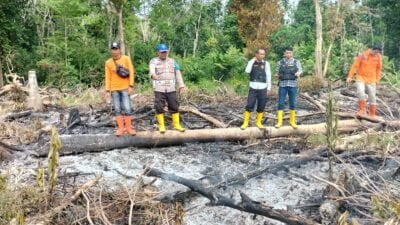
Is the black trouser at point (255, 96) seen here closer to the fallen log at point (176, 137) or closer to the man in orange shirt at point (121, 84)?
the fallen log at point (176, 137)

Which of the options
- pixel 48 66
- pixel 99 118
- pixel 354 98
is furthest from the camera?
pixel 48 66

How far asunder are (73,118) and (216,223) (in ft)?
16.2

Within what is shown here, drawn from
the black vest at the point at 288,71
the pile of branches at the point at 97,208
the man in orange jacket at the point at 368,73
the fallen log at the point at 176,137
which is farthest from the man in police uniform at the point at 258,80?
the pile of branches at the point at 97,208

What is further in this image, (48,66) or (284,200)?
(48,66)

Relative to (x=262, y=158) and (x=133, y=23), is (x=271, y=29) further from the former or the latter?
(x=262, y=158)

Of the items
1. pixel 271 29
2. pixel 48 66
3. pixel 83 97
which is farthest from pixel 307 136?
pixel 271 29

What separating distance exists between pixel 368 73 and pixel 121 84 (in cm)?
482

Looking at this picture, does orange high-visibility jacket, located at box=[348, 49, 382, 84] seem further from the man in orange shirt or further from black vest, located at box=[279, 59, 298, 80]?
the man in orange shirt

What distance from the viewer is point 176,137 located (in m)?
7.86

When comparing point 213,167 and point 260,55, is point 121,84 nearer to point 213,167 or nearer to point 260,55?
point 213,167

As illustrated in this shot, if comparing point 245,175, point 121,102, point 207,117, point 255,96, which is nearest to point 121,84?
point 121,102

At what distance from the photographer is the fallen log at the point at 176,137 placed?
753cm

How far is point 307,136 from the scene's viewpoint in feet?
26.6

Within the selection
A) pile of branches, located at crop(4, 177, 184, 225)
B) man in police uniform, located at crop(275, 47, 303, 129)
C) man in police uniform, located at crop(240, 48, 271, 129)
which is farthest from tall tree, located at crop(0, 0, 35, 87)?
pile of branches, located at crop(4, 177, 184, 225)
